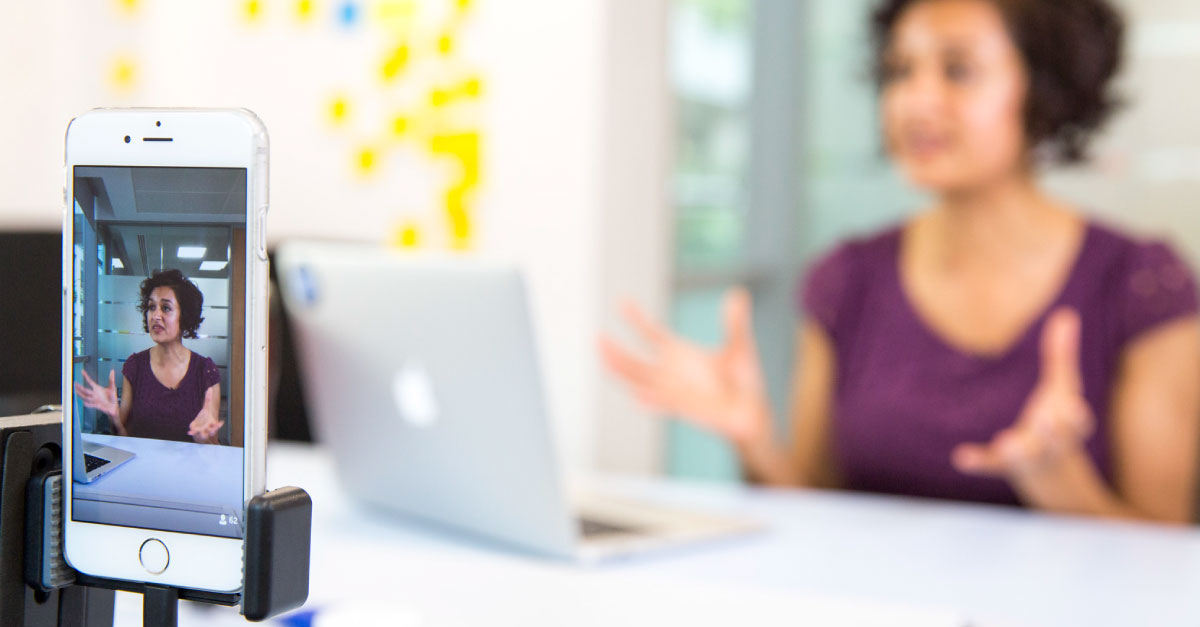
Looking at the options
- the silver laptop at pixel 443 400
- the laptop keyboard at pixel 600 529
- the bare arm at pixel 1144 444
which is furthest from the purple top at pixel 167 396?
the bare arm at pixel 1144 444

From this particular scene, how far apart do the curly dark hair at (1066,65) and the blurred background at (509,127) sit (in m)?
0.06

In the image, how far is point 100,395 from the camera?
517 millimetres

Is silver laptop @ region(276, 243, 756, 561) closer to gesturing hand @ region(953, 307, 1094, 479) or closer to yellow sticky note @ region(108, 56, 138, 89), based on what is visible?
gesturing hand @ region(953, 307, 1094, 479)

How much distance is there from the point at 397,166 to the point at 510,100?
0.82ft

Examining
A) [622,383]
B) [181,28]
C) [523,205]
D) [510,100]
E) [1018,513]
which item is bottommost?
[1018,513]

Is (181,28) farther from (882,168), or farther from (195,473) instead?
(195,473)

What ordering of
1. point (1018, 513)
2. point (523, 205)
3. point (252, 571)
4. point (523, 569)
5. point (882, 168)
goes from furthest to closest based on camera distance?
point (882, 168), point (523, 205), point (1018, 513), point (523, 569), point (252, 571)

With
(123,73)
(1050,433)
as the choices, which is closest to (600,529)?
(1050,433)

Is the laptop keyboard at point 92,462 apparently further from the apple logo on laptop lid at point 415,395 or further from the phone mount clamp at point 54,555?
the apple logo on laptop lid at point 415,395

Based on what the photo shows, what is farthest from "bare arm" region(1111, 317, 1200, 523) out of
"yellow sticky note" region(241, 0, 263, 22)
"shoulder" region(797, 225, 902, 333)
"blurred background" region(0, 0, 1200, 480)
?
"yellow sticky note" region(241, 0, 263, 22)

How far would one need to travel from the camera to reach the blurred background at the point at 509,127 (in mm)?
1992

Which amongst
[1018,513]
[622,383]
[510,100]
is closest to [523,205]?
[510,100]

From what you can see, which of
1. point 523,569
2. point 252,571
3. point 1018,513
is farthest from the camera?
point 1018,513

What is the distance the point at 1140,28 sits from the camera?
217 cm
